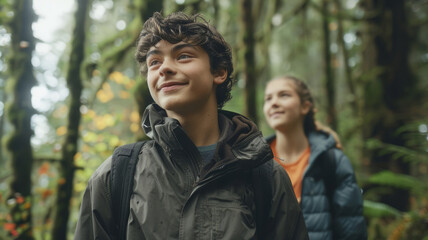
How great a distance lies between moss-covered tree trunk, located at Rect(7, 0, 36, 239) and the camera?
14.0 ft

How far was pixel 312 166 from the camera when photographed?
127 inches

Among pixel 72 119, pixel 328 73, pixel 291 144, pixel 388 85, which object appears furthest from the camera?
pixel 328 73

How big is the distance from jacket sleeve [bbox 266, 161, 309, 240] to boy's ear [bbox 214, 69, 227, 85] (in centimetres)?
65

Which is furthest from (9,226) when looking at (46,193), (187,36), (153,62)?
(187,36)

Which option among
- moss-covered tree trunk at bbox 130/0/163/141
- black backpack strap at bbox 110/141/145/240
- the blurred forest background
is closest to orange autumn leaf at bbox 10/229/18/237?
the blurred forest background

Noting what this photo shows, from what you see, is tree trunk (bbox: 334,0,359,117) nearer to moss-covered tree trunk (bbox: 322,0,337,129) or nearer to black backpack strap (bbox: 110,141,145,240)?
moss-covered tree trunk (bbox: 322,0,337,129)

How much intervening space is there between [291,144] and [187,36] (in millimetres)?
2003

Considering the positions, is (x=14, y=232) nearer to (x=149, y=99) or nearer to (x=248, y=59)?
(x=149, y=99)

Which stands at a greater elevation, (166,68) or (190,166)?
(166,68)

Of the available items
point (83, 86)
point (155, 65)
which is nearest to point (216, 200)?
point (155, 65)

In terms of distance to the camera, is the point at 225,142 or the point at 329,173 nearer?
the point at 225,142

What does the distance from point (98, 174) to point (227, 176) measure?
2.23 feet

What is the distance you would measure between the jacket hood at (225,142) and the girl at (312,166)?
3.90 ft

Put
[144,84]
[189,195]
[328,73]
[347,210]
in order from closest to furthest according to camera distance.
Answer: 1. [189,195]
2. [347,210]
3. [144,84]
4. [328,73]
